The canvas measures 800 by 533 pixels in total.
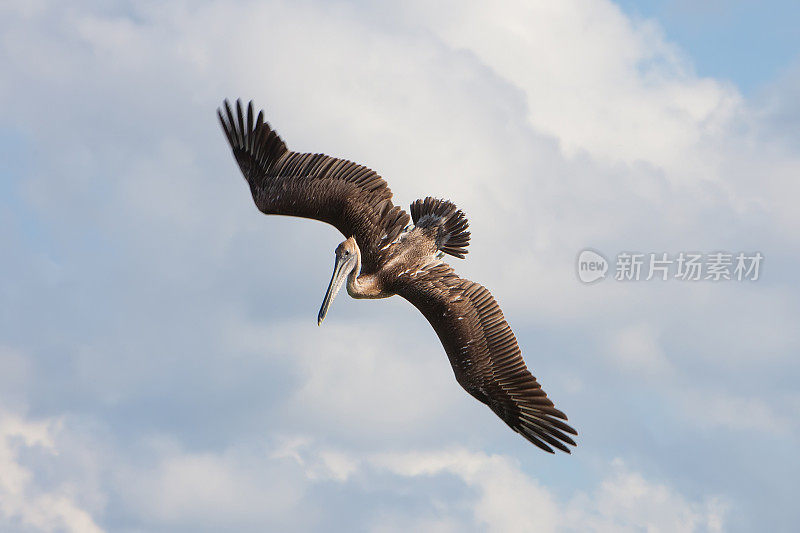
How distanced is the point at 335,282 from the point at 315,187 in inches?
62.3

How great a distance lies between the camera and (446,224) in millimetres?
19391

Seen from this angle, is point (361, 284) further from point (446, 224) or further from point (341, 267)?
point (446, 224)

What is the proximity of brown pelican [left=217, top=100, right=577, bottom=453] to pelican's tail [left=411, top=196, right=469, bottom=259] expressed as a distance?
17mm

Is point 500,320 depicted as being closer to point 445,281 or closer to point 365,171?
point 445,281

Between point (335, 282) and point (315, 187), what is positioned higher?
point (315, 187)

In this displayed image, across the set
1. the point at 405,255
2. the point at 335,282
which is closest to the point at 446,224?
the point at 405,255

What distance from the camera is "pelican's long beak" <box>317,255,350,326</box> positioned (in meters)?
18.9

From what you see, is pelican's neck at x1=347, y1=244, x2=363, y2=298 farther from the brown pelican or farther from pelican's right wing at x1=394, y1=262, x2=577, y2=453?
pelican's right wing at x1=394, y1=262, x2=577, y2=453

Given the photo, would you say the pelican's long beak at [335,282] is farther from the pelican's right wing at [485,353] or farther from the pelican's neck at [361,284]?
the pelican's right wing at [485,353]

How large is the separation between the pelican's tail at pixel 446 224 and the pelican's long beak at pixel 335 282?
147cm

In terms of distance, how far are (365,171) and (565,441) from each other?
5.39 meters

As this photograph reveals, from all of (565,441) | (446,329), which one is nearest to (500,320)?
(446,329)

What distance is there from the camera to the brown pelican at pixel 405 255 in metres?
17.8

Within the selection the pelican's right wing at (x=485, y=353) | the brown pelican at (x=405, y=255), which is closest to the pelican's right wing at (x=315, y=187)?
the brown pelican at (x=405, y=255)
